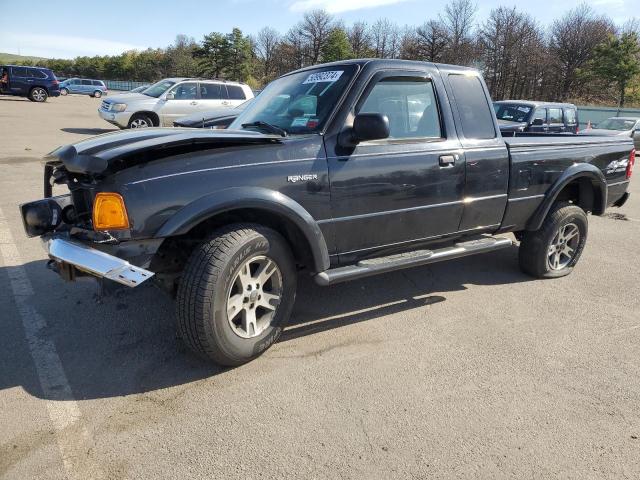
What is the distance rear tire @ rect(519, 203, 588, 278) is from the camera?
4859mm

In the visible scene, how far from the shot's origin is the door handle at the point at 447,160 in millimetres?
3883

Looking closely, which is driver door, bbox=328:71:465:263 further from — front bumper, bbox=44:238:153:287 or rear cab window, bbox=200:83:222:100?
rear cab window, bbox=200:83:222:100

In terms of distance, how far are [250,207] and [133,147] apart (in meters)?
0.76

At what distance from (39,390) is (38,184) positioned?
6.21 m

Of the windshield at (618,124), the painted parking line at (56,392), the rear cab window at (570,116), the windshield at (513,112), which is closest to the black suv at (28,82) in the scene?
the windshield at (513,112)

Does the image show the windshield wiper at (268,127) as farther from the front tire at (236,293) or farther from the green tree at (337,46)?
the green tree at (337,46)

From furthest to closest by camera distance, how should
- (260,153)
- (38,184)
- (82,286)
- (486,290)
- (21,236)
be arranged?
(38,184)
(21,236)
(486,290)
(82,286)
(260,153)

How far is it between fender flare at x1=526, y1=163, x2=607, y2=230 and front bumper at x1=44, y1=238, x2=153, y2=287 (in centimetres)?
366

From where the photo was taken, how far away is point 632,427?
8.95 feet

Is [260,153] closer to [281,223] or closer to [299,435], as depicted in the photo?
[281,223]

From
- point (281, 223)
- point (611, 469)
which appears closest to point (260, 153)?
point (281, 223)

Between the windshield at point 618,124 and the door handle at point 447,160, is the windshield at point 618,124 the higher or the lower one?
the higher one

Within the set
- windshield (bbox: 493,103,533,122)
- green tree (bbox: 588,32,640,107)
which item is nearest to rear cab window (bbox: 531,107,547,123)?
windshield (bbox: 493,103,533,122)

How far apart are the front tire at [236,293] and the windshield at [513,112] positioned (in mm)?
11744
